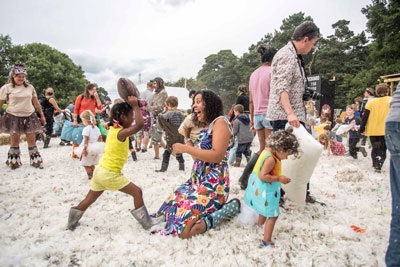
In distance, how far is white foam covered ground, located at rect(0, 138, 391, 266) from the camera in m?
2.02

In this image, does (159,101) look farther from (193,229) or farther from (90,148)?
(193,229)

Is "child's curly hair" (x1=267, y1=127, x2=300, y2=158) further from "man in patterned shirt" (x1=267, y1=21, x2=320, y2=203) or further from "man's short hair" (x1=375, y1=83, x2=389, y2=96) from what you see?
"man's short hair" (x1=375, y1=83, x2=389, y2=96)

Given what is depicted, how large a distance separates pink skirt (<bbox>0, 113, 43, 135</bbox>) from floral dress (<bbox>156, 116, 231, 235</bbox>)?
450 cm

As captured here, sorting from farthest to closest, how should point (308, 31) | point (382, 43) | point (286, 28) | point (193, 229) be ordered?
point (286, 28)
point (382, 43)
point (308, 31)
point (193, 229)

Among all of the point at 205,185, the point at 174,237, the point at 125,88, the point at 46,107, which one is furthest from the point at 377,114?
the point at 46,107

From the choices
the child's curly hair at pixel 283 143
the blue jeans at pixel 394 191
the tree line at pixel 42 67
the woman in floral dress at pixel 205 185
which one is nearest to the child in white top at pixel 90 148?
the woman in floral dress at pixel 205 185

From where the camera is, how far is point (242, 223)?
264 cm

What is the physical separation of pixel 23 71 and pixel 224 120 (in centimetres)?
497

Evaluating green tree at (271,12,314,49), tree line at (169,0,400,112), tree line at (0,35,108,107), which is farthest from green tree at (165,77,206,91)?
tree line at (0,35,108,107)

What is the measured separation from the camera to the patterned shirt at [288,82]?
112 inches

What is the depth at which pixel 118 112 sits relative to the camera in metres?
2.63

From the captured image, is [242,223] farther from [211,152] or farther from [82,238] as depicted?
[82,238]

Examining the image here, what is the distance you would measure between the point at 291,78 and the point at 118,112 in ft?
7.02

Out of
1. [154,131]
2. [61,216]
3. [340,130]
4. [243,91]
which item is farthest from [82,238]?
[340,130]
